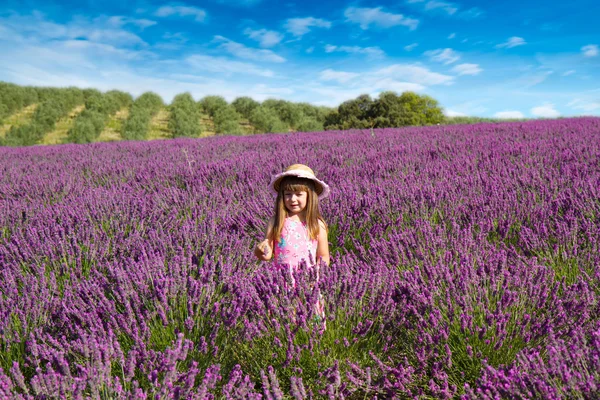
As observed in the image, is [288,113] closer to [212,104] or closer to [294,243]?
[212,104]

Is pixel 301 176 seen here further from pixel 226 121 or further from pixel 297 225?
pixel 226 121

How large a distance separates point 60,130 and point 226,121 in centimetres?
1054

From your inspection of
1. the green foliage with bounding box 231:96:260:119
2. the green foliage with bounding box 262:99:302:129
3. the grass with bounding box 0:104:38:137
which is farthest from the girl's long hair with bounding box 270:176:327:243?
the green foliage with bounding box 231:96:260:119

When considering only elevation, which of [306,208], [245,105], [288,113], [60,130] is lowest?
[306,208]

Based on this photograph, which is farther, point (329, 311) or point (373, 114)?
point (373, 114)

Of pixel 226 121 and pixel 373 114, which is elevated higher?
pixel 373 114

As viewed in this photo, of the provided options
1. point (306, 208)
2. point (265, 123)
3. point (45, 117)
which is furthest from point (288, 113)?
point (306, 208)

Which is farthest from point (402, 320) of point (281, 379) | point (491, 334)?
point (281, 379)

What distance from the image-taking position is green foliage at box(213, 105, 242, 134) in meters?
26.9

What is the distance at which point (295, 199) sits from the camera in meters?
2.04

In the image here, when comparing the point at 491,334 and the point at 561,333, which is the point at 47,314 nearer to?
the point at 491,334

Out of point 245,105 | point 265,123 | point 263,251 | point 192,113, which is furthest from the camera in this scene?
point 245,105

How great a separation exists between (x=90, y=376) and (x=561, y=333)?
4.74 ft

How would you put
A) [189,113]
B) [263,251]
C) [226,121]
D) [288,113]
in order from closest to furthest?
[263,251]
[226,121]
[189,113]
[288,113]
